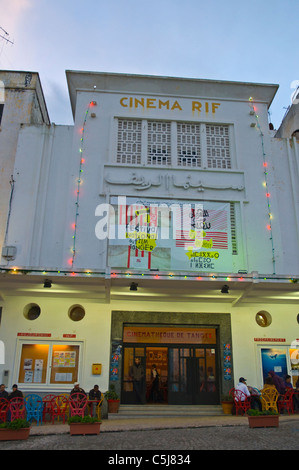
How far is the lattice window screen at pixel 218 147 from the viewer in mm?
15477

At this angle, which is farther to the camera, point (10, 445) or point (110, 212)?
point (110, 212)

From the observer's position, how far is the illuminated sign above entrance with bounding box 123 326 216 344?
46.2 feet

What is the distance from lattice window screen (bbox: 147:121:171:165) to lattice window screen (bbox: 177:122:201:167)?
42cm

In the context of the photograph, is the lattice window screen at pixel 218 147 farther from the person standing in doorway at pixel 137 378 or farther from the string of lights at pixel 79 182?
the person standing in doorway at pixel 137 378

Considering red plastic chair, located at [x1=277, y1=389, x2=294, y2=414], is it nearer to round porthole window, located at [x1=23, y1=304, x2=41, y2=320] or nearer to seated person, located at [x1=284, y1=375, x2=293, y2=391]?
seated person, located at [x1=284, y1=375, x2=293, y2=391]

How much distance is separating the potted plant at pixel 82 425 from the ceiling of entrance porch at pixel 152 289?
3.96 metres

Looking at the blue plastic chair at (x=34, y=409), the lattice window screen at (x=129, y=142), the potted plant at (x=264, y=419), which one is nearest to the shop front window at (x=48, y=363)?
the blue plastic chair at (x=34, y=409)

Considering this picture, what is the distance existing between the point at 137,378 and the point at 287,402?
475 centimetres

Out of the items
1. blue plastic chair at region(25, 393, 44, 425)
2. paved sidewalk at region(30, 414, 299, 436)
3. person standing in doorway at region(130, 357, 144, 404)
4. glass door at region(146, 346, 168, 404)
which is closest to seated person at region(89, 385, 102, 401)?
paved sidewalk at region(30, 414, 299, 436)
